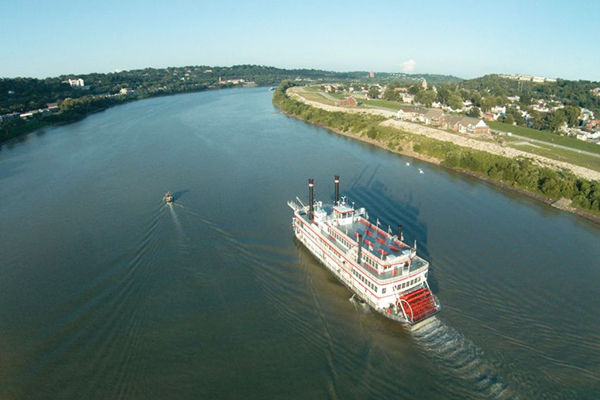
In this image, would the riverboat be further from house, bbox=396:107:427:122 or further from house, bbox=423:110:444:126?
house, bbox=396:107:427:122

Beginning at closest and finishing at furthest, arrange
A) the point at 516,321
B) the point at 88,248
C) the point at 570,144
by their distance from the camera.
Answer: the point at 516,321 < the point at 88,248 < the point at 570,144

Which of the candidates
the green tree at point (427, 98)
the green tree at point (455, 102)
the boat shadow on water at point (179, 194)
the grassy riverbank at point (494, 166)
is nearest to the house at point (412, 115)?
the grassy riverbank at point (494, 166)

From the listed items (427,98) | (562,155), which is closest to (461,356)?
(562,155)

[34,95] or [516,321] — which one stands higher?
[34,95]

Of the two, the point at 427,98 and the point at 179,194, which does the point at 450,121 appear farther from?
the point at 179,194

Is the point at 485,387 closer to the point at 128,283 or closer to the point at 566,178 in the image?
the point at 128,283

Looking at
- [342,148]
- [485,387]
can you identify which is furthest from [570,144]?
[485,387]
